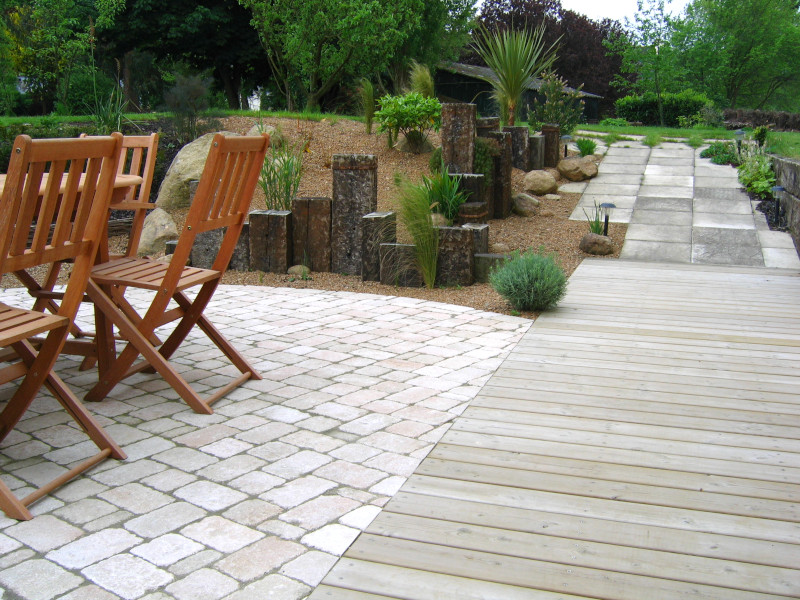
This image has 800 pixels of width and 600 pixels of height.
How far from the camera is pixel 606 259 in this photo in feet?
24.5

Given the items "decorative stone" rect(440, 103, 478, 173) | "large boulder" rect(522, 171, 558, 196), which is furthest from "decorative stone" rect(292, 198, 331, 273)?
"large boulder" rect(522, 171, 558, 196)

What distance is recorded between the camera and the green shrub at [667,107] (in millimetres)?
20830

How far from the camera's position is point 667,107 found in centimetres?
2098

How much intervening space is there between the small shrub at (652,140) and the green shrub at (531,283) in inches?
356

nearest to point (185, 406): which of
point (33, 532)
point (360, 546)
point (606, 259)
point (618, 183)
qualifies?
point (33, 532)

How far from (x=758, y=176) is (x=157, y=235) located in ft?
24.0

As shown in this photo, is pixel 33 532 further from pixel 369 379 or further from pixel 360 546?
pixel 369 379

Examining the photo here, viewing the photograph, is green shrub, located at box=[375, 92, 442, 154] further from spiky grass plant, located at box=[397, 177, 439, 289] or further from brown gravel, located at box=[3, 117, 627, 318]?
spiky grass plant, located at box=[397, 177, 439, 289]

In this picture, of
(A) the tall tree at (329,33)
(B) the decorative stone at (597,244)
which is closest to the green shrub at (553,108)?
(B) the decorative stone at (597,244)

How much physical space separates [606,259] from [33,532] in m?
6.06

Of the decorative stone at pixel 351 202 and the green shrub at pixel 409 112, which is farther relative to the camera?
the green shrub at pixel 409 112

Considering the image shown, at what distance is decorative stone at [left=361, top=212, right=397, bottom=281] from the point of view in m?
6.39

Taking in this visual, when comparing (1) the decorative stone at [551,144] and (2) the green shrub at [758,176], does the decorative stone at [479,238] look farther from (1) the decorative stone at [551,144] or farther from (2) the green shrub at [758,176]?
(1) the decorative stone at [551,144]

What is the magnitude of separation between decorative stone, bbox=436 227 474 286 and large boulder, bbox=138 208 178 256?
120 inches
